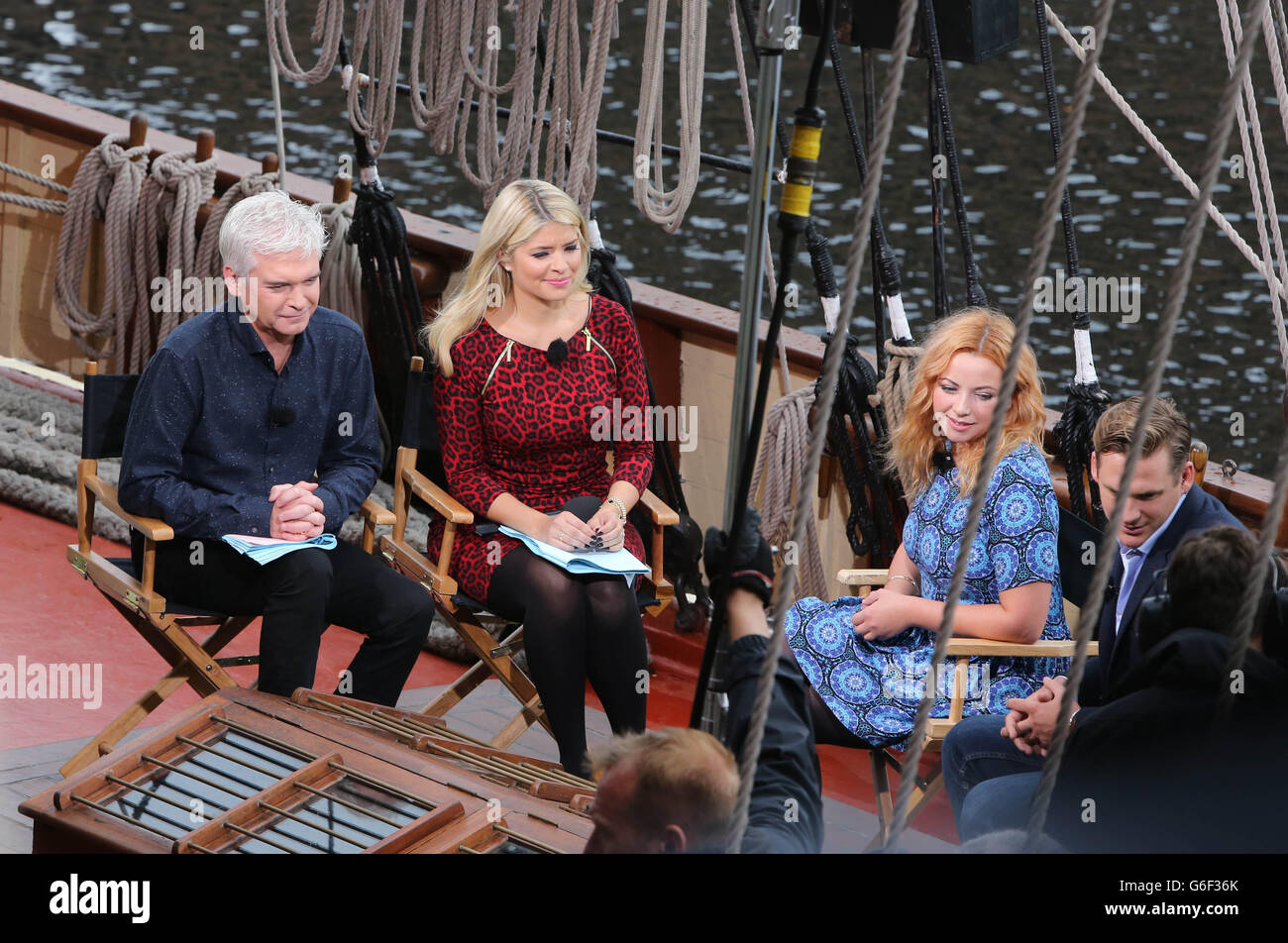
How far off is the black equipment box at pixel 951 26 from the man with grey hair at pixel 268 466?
3.72 ft

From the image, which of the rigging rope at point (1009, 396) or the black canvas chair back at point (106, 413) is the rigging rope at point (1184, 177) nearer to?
the rigging rope at point (1009, 396)

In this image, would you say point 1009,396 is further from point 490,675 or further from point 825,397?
point 490,675

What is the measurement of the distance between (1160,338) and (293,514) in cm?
174

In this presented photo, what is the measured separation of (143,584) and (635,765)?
4.86 ft

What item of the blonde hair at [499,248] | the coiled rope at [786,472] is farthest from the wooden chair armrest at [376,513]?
the coiled rope at [786,472]

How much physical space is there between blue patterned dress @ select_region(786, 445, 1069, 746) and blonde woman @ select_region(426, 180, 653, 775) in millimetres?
351

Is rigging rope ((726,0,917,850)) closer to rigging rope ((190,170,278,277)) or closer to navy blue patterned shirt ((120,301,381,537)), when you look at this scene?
navy blue patterned shirt ((120,301,381,537))

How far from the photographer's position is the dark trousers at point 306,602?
2.78 metres

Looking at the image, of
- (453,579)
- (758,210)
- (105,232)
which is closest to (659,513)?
(453,579)

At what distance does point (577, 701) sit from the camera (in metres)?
2.87

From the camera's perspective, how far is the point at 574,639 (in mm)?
2863

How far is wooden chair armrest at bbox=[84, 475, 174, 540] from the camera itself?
2.71 meters
